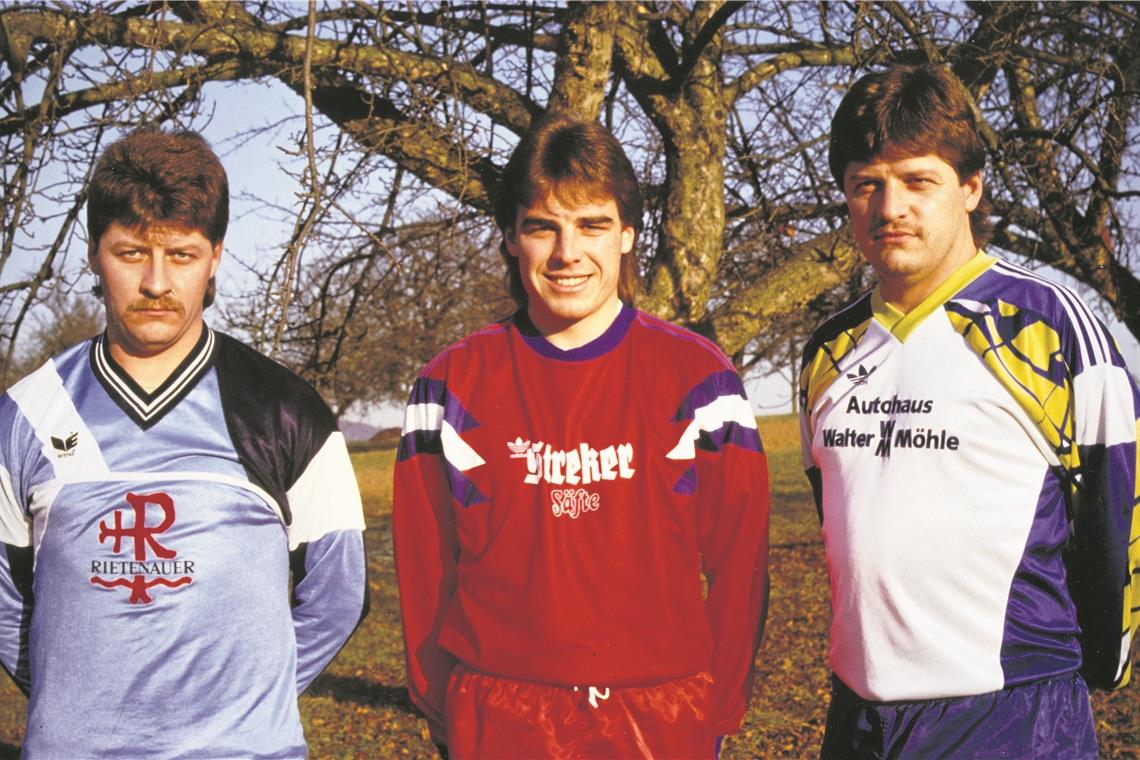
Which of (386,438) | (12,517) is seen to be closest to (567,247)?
(12,517)

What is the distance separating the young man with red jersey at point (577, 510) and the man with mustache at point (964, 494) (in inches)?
11.9

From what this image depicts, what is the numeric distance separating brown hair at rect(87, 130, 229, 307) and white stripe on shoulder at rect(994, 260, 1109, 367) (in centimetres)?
201

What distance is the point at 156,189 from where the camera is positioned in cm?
268

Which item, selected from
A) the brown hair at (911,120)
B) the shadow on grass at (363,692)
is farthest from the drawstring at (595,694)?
the shadow on grass at (363,692)

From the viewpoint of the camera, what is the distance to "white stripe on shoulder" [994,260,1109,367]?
8.36 feet

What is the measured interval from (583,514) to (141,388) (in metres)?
1.12

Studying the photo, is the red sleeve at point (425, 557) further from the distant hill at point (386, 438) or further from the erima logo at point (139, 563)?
the distant hill at point (386, 438)

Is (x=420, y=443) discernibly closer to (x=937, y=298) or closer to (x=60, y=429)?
(x=60, y=429)

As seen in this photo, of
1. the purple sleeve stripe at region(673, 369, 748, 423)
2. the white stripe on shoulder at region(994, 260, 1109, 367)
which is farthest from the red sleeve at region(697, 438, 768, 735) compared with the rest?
the white stripe on shoulder at region(994, 260, 1109, 367)

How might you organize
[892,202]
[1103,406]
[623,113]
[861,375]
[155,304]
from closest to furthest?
[1103,406]
[155,304]
[892,202]
[861,375]
[623,113]

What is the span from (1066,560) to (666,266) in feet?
11.2

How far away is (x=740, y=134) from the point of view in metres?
7.74

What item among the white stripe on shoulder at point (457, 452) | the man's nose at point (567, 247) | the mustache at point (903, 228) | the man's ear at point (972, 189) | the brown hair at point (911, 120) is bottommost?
the white stripe on shoulder at point (457, 452)

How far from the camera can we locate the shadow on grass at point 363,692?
28.2 ft
